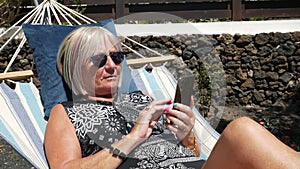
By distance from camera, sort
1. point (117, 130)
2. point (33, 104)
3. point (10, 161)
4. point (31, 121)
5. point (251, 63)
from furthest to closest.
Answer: point (251, 63)
point (10, 161)
point (33, 104)
point (31, 121)
point (117, 130)

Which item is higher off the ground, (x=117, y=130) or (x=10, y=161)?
(x=117, y=130)

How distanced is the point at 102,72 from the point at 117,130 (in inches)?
12.3

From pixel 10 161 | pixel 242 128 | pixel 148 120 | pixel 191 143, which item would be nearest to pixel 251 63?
pixel 10 161

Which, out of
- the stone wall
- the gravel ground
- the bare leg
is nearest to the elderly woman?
the bare leg

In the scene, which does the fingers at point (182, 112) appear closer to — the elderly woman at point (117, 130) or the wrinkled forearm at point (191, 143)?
the elderly woman at point (117, 130)

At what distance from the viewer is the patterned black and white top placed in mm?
2275

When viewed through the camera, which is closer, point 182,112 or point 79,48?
point 182,112

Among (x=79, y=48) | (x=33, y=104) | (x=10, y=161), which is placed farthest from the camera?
(x=10, y=161)

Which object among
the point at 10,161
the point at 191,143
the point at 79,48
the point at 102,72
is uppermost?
the point at 79,48

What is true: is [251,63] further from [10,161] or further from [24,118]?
[24,118]

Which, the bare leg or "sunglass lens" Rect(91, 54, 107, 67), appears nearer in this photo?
the bare leg

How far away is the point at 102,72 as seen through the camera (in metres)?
2.51

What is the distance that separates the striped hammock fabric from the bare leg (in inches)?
27.8

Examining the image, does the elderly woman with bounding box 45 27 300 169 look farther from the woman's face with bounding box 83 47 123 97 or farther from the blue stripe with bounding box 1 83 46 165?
the blue stripe with bounding box 1 83 46 165
